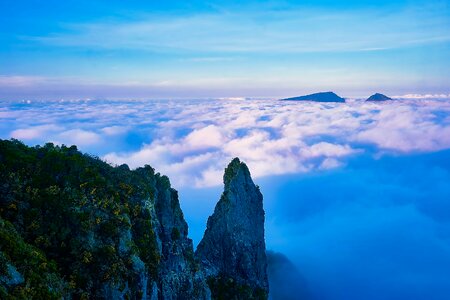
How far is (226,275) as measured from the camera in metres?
64.9

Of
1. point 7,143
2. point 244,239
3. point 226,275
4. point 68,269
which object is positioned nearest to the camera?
point 68,269

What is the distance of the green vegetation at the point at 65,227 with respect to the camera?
23.9 m

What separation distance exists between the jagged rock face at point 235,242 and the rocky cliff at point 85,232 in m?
18.7

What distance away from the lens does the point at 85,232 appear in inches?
1168

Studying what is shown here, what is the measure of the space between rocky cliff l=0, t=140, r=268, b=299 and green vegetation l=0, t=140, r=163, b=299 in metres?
0.07

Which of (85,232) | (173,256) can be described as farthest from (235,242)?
(85,232)

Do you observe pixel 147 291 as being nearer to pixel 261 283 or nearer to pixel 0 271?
pixel 0 271

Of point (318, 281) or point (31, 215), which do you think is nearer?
point (31, 215)

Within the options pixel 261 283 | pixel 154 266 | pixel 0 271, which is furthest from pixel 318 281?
pixel 0 271

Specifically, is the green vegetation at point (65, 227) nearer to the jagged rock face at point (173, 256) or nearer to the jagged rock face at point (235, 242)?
the jagged rock face at point (173, 256)

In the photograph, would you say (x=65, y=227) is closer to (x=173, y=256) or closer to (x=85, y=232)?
(x=85, y=232)

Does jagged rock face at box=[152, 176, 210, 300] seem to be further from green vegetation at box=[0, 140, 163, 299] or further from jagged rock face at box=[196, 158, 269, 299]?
jagged rock face at box=[196, 158, 269, 299]

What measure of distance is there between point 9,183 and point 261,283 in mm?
52631

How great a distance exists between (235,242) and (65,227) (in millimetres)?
41816
